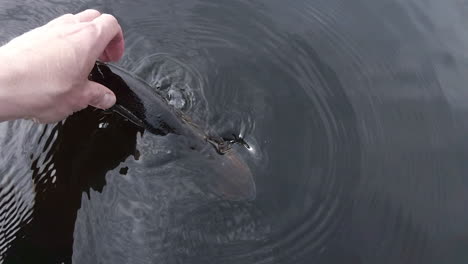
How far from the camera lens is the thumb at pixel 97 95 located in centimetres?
237

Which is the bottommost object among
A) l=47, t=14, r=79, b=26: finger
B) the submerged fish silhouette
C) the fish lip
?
the fish lip

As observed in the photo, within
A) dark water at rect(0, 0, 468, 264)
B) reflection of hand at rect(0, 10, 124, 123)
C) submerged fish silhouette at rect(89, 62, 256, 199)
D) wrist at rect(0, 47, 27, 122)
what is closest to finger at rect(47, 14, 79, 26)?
reflection of hand at rect(0, 10, 124, 123)

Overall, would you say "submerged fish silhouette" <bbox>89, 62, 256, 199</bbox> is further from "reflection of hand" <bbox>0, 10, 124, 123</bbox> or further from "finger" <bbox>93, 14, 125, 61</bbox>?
"reflection of hand" <bbox>0, 10, 124, 123</bbox>

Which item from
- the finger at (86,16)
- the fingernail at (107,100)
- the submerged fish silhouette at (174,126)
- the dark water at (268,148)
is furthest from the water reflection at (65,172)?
the finger at (86,16)

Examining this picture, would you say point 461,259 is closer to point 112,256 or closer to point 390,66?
point 390,66

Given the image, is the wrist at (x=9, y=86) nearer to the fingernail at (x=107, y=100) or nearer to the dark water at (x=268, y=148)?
the fingernail at (x=107, y=100)

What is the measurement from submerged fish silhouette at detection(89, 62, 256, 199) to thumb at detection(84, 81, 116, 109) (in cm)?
44

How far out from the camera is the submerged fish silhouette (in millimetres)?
2977

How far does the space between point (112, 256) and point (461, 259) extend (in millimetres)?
2077

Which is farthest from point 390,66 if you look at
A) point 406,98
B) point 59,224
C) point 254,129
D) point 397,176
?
point 59,224

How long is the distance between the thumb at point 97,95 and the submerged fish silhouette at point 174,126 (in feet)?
1.45

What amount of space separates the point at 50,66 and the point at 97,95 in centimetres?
30

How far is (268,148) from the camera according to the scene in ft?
10.6

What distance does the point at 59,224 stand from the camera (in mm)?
2893
